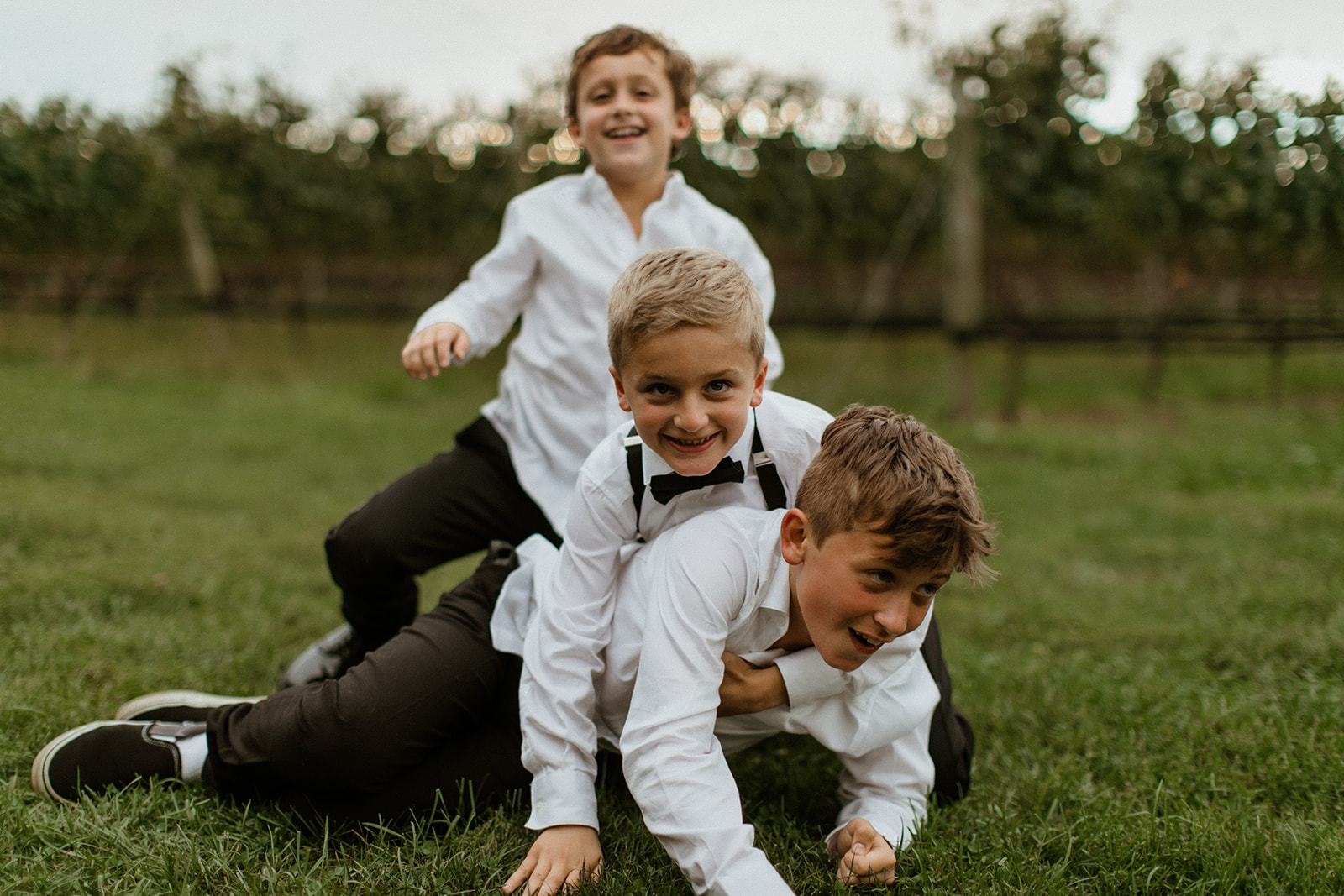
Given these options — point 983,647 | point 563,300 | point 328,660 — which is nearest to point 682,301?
point 563,300

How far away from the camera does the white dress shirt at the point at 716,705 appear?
1.50 meters

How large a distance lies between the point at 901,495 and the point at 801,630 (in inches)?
15.9

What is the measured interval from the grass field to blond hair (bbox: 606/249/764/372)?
0.94 metres

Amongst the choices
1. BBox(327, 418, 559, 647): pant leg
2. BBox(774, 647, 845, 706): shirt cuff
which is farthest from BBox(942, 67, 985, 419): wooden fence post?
BBox(774, 647, 845, 706): shirt cuff

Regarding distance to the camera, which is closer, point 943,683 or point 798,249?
point 943,683

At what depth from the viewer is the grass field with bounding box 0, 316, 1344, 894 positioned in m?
1.71

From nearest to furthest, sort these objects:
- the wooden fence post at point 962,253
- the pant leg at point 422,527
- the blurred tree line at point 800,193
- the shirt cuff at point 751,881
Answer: the shirt cuff at point 751,881, the pant leg at point 422,527, the blurred tree line at point 800,193, the wooden fence post at point 962,253

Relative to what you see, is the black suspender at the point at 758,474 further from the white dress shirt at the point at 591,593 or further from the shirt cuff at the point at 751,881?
the shirt cuff at the point at 751,881

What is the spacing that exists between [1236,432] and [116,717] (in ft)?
23.5

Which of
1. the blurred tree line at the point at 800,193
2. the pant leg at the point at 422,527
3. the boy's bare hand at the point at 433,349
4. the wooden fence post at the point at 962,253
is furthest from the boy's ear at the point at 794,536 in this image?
the wooden fence post at the point at 962,253

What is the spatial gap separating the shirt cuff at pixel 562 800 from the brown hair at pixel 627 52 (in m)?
1.70

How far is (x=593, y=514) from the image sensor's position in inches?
68.4

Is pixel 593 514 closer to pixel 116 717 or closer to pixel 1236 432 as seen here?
pixel 116 717

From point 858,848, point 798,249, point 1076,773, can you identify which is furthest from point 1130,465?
point 798,249
